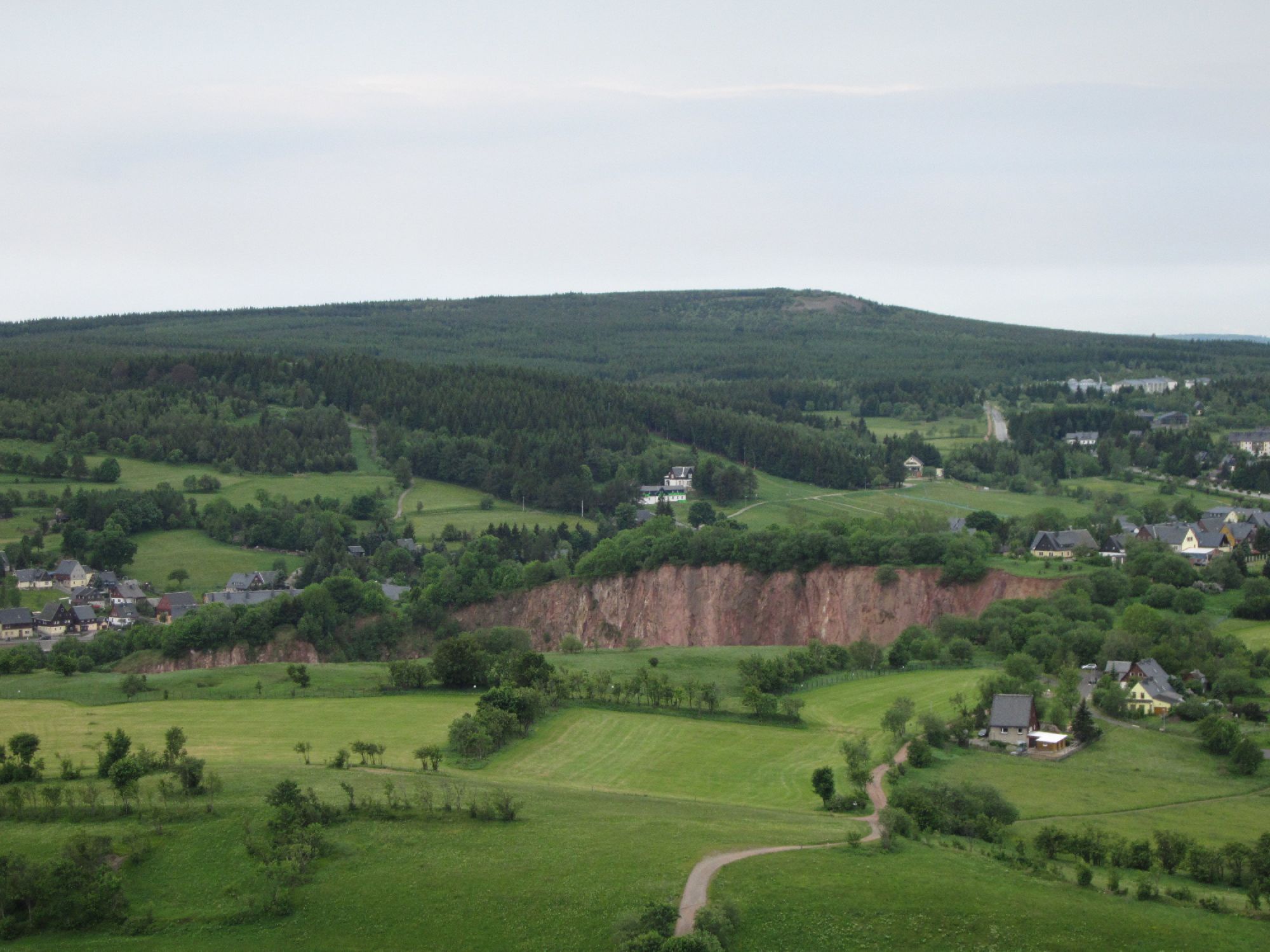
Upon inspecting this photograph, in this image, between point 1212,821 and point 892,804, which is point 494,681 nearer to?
point 892,804

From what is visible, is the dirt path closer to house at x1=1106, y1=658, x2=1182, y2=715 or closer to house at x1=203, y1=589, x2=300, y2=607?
house at x1=1106, y1=658, x2=1182, y2=715

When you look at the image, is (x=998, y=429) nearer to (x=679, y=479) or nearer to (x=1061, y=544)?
(x=679, y=479)

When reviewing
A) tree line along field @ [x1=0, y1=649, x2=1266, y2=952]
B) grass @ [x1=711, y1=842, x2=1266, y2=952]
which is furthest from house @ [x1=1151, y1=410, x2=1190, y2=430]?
grass @ [x1=711, y1=842, x2=1266, y2=952]

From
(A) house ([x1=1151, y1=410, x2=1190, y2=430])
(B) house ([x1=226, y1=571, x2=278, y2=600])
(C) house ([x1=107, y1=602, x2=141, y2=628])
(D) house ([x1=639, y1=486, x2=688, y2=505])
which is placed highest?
(A) house ([x1=1151, y1=410, x2=1190, y2=430])

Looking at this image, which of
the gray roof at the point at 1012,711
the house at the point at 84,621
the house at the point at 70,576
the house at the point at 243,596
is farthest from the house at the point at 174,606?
the gray roof at the point at 1012,711

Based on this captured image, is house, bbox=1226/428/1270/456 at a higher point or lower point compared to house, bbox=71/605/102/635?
higher

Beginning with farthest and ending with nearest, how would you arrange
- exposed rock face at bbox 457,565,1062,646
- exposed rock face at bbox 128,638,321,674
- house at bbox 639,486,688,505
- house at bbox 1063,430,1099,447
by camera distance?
1. house at bbox 1063,430,1099,447
2. house at bbox 639,486,688,505
3. exposed rock face at bbox 457,565,1062,646
4. exposed rock face at bbox 128,638,321,674

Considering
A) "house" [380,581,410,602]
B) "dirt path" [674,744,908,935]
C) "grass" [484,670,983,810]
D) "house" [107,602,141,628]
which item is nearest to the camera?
"dirt path" [674,744,908,935]

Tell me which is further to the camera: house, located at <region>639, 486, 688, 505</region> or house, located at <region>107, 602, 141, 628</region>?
house, located at <region>639, 486, 688, 505</region>

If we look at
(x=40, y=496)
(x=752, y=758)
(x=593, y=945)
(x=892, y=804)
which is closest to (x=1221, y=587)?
(x=752, y=758)
